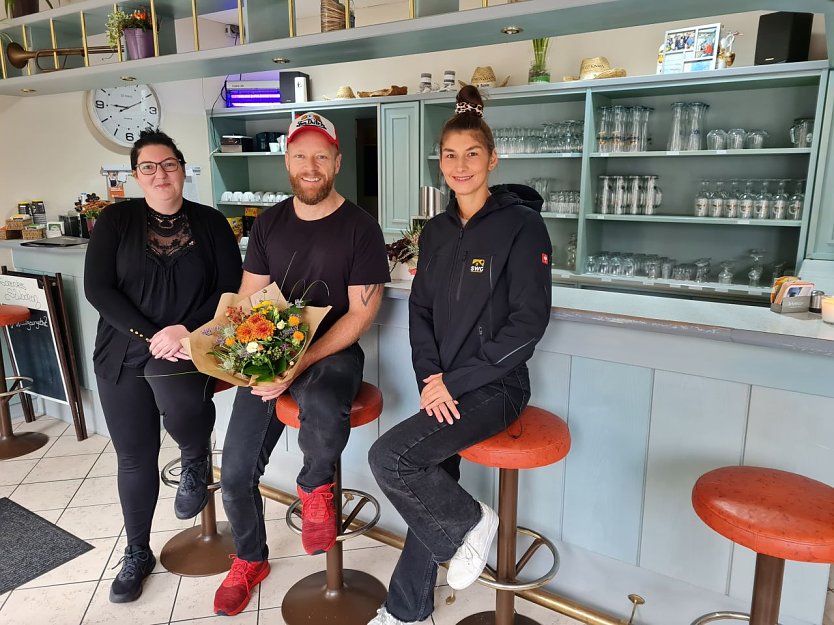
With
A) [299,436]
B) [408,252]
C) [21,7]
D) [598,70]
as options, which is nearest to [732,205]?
[598,70]

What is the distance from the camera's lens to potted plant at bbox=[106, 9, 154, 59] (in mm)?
2822

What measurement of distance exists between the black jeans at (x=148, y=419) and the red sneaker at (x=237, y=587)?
0.39 m

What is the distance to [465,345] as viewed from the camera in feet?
5.70

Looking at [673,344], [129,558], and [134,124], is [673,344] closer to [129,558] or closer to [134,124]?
[129,558]

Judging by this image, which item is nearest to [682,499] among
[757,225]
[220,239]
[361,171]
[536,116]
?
[220,239]

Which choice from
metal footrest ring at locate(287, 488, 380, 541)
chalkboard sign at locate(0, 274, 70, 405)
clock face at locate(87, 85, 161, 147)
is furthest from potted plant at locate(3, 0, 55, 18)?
metal footrest ring at locate(287, 488, 380, 541)

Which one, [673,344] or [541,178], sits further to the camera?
[541,178]

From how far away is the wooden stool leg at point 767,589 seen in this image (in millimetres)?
1358

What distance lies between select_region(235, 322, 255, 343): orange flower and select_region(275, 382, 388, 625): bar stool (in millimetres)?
278

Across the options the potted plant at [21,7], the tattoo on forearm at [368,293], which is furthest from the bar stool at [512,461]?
the potted plant at [21,7]

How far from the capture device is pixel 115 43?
9.55 ft

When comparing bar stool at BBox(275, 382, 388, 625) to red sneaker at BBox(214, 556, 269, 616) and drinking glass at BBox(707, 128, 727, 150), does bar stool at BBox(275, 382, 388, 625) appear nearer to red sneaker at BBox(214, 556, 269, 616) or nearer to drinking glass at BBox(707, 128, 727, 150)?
red sneaker at BBox(214, 556, 269, 616)

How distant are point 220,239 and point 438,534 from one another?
4.20 ft

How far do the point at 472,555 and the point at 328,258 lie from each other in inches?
38.9
